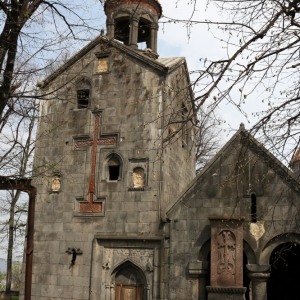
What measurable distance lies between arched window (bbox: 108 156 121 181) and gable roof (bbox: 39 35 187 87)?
3.05m

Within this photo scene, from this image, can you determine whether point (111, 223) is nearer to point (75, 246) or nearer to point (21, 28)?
point (75, 246)

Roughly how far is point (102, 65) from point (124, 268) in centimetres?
641

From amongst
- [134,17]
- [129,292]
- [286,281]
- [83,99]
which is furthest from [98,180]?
[286,281]

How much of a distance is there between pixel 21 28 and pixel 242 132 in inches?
260

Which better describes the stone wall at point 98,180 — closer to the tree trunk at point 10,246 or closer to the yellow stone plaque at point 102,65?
the yellow stone plaque at point 102,65

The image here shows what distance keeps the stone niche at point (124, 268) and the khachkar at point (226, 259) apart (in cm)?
178

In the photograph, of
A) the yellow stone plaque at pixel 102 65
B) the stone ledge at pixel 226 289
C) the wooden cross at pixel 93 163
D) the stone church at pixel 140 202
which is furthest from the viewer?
the yellow stone plaque at pixel 102 65

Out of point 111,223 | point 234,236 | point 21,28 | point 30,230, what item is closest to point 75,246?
point 111,223

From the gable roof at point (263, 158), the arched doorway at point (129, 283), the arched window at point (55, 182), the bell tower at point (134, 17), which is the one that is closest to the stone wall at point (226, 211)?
the gable roof at point (263, 158)

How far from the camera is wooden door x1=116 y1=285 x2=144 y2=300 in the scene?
12.1 m

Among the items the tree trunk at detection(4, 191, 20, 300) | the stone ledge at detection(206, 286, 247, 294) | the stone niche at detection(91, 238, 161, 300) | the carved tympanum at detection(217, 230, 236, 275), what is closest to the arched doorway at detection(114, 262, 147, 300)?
the stone niche at detection(91, 238, 161, 300)

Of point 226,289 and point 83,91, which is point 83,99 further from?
point 226,289

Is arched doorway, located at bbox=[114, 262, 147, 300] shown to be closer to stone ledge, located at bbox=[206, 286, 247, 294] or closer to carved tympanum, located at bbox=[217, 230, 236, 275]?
stone ledge, located at bbox=[206, 286, 247, 294]

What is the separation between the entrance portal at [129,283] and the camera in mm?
12109
